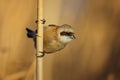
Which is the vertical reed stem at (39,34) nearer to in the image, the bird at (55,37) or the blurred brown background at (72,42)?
the bird at (55,37)

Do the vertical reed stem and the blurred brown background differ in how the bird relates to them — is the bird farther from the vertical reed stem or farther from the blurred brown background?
the blurred brown background

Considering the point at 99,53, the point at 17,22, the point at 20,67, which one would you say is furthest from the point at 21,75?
the point at 99,53

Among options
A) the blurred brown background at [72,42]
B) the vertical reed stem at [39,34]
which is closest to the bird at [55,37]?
the vertical reed stem at [39,34]

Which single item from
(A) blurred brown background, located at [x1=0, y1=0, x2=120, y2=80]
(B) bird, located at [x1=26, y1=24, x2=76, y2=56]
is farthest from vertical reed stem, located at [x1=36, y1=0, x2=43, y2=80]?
(A) blurred brown background, located at [x1=0, y1=0, x2=120, y2=80]

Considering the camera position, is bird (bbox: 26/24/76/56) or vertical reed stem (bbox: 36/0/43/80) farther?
bird (bbox: 26/24/76/56)

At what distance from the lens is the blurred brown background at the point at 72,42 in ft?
3.19

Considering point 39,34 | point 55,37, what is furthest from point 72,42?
point 39,34

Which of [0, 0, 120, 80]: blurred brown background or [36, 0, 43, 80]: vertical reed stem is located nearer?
[36, 0, 43, 80]: vertical reed stem

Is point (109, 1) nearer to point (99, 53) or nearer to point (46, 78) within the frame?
point (99, 53)

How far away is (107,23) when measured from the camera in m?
1.07

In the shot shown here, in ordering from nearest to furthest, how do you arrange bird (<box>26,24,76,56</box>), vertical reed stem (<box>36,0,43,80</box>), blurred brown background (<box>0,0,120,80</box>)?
vertical reed stem (<box>36,0,43,80</box>)
bird (<box>26,24,76,56</box>)
blurred brown background (<box>0,0,120,80</box>)

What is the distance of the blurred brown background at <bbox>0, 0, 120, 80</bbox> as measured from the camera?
3.19 feet

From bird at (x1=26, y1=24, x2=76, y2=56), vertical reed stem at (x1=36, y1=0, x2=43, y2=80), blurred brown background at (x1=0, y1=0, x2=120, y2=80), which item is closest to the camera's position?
vertical reed stem at (x1=36, y1=0, x2=43, y2=80)

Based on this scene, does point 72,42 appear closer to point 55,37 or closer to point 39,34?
point 55,37
